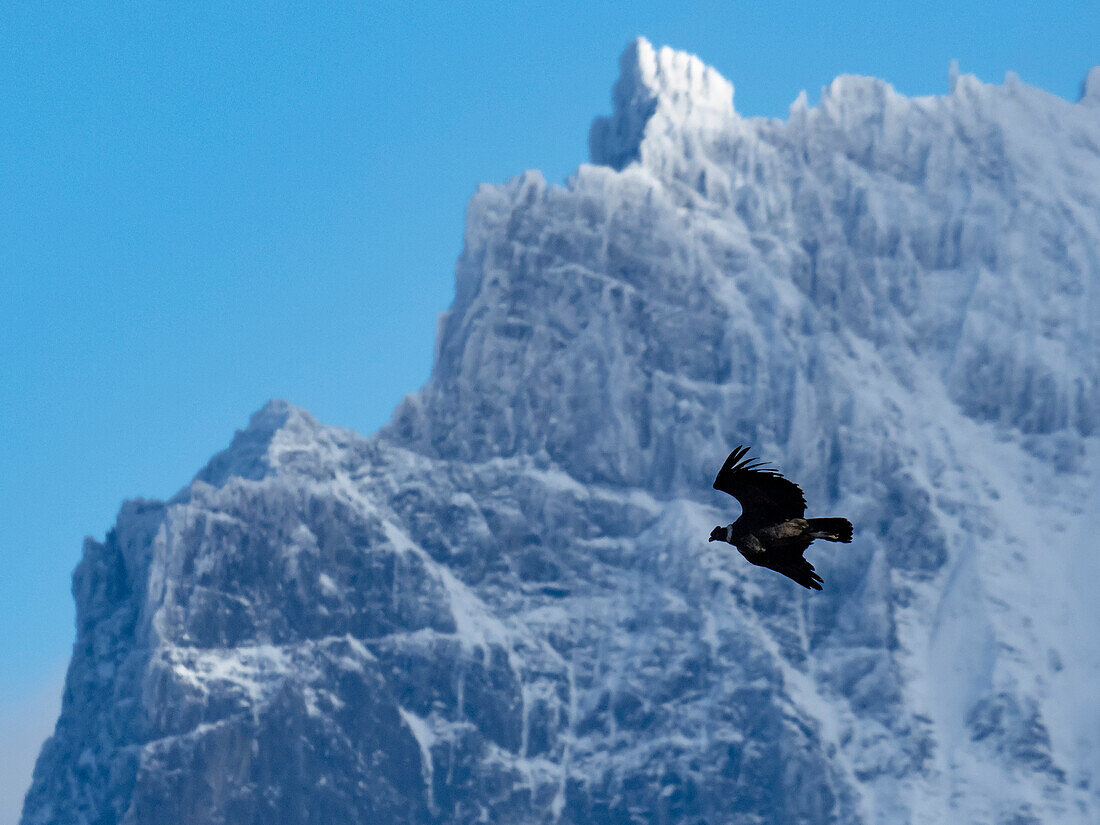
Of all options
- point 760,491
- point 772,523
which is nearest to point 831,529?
point 760,491

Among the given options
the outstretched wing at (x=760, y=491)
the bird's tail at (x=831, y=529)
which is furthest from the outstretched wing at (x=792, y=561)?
the bird's tail at (x=831, y=529)

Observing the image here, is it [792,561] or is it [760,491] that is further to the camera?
[792,561]

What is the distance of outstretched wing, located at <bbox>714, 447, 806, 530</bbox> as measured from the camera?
40.9 metres

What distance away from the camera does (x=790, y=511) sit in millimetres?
41562

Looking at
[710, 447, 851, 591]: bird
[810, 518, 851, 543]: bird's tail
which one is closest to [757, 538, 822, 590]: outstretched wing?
[710, 447, 851, 591]: bird

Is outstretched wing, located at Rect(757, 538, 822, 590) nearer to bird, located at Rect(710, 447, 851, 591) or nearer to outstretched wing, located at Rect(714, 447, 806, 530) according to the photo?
bird, located at Rect(710, 447, 851, 591)

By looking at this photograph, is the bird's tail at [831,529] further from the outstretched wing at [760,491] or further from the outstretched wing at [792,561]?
the outstretched wing at [792,561]

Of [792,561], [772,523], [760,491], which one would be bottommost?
[792,561]

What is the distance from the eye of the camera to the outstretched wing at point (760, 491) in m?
40.9

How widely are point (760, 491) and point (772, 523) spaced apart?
0.94 m

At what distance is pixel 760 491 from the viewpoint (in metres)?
41.5

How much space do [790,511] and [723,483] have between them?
1.35 metres

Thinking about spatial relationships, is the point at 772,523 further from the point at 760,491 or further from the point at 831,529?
the point at 831,529

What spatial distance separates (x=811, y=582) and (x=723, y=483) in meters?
2.44
